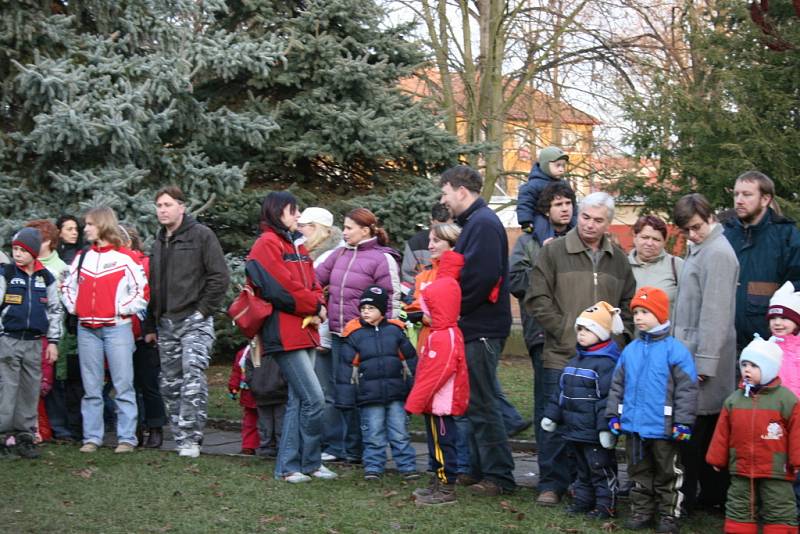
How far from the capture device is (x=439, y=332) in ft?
25.0

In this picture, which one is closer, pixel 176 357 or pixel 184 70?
pixel 176 357

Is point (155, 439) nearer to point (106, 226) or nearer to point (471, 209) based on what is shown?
point (106, 226)

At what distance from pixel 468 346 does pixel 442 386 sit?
39cm

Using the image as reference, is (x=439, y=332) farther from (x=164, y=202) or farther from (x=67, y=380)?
(x=67, y=380)

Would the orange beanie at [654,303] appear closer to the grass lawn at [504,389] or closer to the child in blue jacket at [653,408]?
the child in blue jacket at [653,408]

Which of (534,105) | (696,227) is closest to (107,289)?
(696,227)

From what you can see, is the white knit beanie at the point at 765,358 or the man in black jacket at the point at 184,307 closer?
the white knit beanie at the point at 765,358

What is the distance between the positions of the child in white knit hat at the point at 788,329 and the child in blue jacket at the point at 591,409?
994mm

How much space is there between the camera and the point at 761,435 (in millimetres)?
6543

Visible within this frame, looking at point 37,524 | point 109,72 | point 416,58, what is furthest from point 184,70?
point 37,524

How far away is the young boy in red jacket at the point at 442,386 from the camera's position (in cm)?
755

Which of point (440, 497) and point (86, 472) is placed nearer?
point (440, 497)

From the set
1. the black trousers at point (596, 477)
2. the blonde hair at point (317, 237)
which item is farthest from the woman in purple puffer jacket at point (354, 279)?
the black trousers at point (596, 477)

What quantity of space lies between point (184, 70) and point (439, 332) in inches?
287
